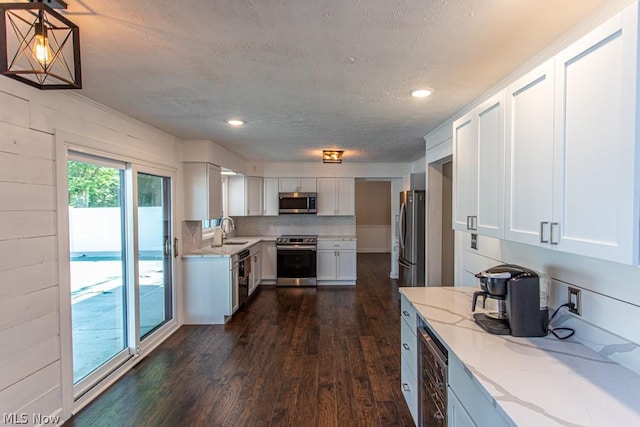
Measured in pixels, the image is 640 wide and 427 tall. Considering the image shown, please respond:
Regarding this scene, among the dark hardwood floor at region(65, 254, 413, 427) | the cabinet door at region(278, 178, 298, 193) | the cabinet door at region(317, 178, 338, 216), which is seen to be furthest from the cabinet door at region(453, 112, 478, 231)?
the cabinet door at region(278, 178, 298, 193)

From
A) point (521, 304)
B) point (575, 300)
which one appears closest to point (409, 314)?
point (521, 304)

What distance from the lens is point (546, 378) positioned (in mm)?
1247

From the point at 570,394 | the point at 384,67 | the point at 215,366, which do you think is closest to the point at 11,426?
the point at 215,366

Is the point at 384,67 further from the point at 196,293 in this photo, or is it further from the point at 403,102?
the point at 196,293

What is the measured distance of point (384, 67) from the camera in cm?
197

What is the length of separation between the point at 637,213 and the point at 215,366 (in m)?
3.23

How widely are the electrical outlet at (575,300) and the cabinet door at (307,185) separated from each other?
5.00m

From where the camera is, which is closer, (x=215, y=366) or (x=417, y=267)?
(x=215, y=366)

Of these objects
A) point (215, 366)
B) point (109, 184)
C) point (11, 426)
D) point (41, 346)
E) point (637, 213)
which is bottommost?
point (215, 366)

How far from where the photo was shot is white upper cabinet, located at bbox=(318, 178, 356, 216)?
6.37m

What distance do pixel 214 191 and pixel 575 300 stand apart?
157 inches

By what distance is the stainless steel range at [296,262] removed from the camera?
6082mm

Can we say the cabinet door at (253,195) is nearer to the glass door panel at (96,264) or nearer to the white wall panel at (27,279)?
the glass door panel at (96,264)

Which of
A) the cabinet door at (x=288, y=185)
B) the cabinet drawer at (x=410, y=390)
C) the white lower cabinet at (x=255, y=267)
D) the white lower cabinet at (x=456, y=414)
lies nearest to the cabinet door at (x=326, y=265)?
the white lower cabinet at (x=255, y=267)
